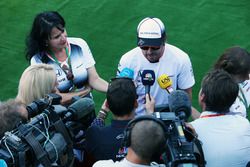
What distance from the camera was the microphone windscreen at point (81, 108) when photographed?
10.9 feet

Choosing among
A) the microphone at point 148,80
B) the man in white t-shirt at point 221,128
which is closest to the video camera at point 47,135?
the microphone at point 148,80

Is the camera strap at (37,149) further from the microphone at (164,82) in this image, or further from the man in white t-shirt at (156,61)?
the man in white t-shirt at (156,61)

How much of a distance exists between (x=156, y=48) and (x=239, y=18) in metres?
3.11

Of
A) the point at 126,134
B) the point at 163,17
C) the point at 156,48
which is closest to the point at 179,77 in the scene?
the point at 156,48

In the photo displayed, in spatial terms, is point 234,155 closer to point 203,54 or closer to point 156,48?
point 156,48

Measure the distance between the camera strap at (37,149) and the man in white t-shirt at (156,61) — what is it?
55.6 inches

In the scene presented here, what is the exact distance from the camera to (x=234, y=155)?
10.2 ft

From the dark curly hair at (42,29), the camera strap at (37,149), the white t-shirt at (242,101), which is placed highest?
the dark curly hair at (42,29)

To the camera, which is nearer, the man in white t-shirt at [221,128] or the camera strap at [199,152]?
the camera strap at [199,152]

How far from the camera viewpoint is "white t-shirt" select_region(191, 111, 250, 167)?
10.2 ft

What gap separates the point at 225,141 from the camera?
3133mm

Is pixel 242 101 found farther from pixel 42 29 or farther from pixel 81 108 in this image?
pixel 42 29

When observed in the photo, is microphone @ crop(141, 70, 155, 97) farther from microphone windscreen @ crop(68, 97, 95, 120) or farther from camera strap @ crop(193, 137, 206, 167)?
camera strap @ crop(193, 137, 206, 167)

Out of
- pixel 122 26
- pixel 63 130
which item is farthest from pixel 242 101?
pixel 122 26
